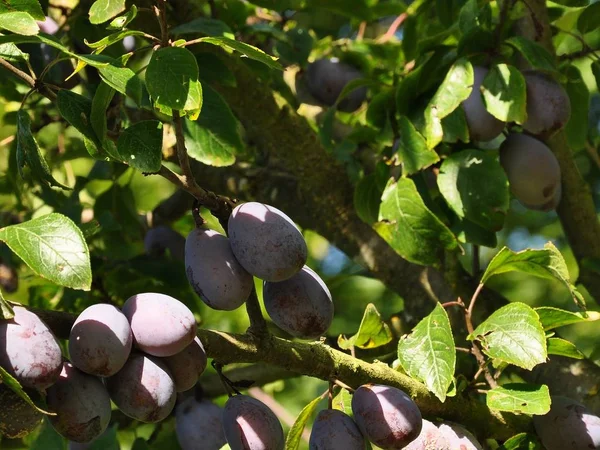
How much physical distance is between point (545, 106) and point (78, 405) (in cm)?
70

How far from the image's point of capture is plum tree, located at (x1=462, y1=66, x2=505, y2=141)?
1138 mm

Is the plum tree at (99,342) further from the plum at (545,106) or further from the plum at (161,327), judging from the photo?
the plum at (545,106)

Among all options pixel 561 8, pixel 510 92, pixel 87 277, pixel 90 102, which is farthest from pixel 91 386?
pixel 561 8

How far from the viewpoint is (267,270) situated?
A: 0.79m

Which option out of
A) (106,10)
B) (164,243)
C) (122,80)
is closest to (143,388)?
(122,80)

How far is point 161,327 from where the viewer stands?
0.75m

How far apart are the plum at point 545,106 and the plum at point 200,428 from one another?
0.53 m

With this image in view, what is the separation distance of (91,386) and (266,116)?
71 centimetres

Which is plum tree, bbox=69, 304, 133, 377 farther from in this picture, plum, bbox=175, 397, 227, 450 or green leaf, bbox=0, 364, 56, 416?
plum, bbox=175, 397, 227, 450

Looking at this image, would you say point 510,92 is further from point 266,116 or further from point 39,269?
point 39,269

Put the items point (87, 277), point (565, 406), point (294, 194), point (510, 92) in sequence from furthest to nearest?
point (294, 194)
point (510, 92)
point (565, 406)
point (87, 277)

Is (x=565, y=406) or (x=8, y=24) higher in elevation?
(x=8, y=24)

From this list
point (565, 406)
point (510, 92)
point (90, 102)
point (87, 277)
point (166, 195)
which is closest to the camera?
point (87, 277)

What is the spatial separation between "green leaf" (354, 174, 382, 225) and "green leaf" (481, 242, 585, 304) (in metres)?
0.27
